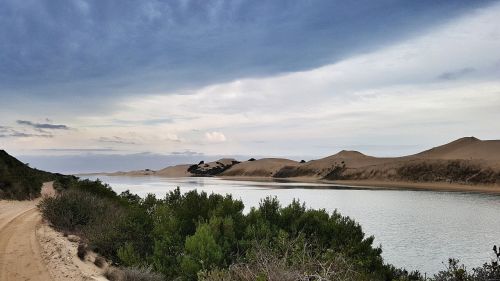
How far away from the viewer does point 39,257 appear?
1461cm

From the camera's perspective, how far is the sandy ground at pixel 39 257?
12672mm

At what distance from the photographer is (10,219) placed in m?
23.5

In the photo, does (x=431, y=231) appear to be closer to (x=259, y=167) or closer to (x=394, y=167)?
(x=394, y=167)

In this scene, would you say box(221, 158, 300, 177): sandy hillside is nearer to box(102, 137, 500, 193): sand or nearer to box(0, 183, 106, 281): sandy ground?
box(102, 137, 500, 193): sand

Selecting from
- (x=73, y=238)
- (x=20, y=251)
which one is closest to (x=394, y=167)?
(x=73, y=238)

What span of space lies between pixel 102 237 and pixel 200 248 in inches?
241

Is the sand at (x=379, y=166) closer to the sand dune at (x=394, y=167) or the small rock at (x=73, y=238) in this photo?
the sand dune at (x=394, y=167)

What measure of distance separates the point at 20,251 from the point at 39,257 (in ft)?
4.06

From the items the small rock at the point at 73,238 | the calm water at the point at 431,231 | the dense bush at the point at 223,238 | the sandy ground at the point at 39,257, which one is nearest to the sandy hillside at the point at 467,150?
the calm water at the point at 431,231

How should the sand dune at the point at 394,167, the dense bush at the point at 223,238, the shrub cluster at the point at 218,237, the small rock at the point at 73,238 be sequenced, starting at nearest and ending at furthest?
the dense bush at the point at 223,238, the shrub cluster at the point at 218,237, the small rock at the point at 73,238, the sand dune at the point at 394,167

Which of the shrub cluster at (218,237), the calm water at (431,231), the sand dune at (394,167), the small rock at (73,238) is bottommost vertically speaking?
the calm water at (431,231)

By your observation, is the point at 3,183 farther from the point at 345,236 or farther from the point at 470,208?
the point at 470,208

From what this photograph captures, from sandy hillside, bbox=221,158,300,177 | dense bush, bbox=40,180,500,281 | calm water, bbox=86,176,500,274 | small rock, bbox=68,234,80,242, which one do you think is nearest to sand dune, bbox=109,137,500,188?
sandy hillside, bbox=221,158,300,177

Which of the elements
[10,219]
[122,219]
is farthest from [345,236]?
[10,219]
